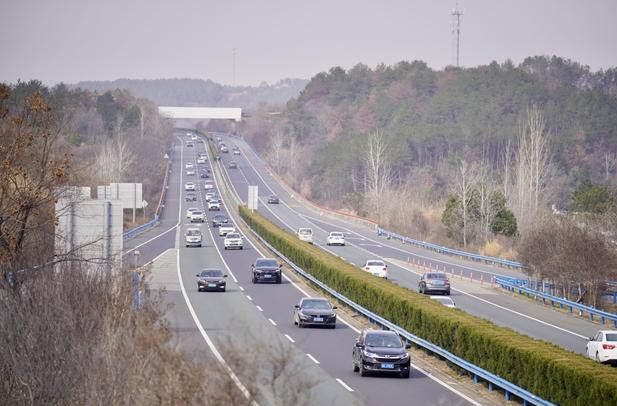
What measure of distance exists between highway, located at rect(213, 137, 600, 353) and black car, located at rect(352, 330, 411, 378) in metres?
9.73

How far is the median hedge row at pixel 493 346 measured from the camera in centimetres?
2466

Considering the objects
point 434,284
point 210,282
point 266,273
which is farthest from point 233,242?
point 434,284

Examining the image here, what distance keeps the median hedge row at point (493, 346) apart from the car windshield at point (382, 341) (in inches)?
88.0

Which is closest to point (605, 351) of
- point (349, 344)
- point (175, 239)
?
point (349, 344)

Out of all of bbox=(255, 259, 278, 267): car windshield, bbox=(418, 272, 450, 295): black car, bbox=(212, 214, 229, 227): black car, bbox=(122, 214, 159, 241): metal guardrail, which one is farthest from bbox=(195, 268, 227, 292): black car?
bbox=(212, 214, 229, 227): black car

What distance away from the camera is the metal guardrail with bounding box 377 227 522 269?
7669 cm

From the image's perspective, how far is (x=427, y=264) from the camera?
77.9 m

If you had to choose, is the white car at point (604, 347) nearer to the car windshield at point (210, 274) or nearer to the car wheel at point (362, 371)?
the car wheel at point (362, 371)

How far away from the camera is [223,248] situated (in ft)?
273

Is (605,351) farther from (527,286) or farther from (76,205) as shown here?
(527,286)

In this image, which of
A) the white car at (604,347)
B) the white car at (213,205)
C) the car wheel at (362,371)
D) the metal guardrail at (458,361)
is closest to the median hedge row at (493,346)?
the metal guardrail at (458,361)

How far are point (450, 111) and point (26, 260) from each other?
148685 mm

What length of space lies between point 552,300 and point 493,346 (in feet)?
84.7

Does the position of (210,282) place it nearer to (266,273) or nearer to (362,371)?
(266,273)
